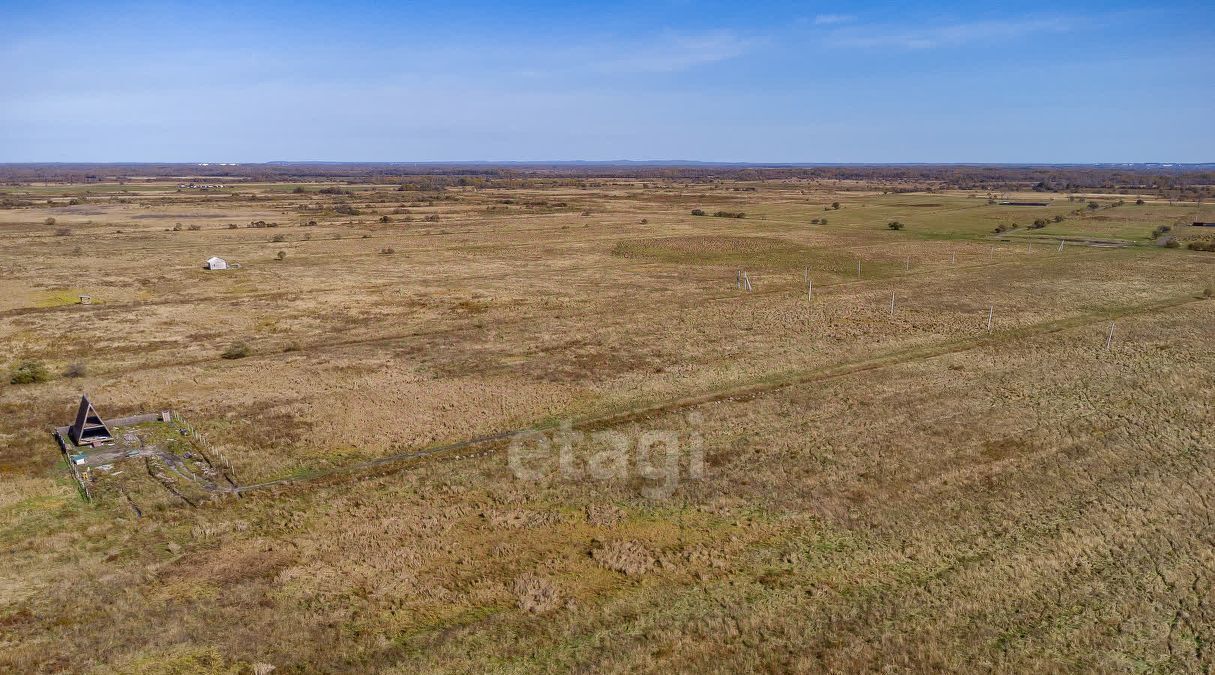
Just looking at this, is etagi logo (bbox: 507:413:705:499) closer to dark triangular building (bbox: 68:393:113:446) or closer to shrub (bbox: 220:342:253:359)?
dark triangular building (bbox: 68:393:113:446)

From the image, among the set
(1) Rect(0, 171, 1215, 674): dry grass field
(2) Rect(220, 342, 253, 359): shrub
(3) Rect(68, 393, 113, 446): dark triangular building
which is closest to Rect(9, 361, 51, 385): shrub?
(1) Rect(0, 171, 1215, 674): dry grass field

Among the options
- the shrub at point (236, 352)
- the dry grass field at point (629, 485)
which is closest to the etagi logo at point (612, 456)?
the dry grass field at point (629, 485)

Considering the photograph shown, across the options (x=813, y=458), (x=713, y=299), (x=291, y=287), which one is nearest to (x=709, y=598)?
(x=813, y=458)

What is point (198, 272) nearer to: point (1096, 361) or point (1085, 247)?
point (1096, 361)

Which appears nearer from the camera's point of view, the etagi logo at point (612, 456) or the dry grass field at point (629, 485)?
the dry grass field at point (629, 485)

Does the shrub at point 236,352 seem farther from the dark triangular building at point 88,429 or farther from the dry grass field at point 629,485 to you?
the dark triangular building at point 88,429
